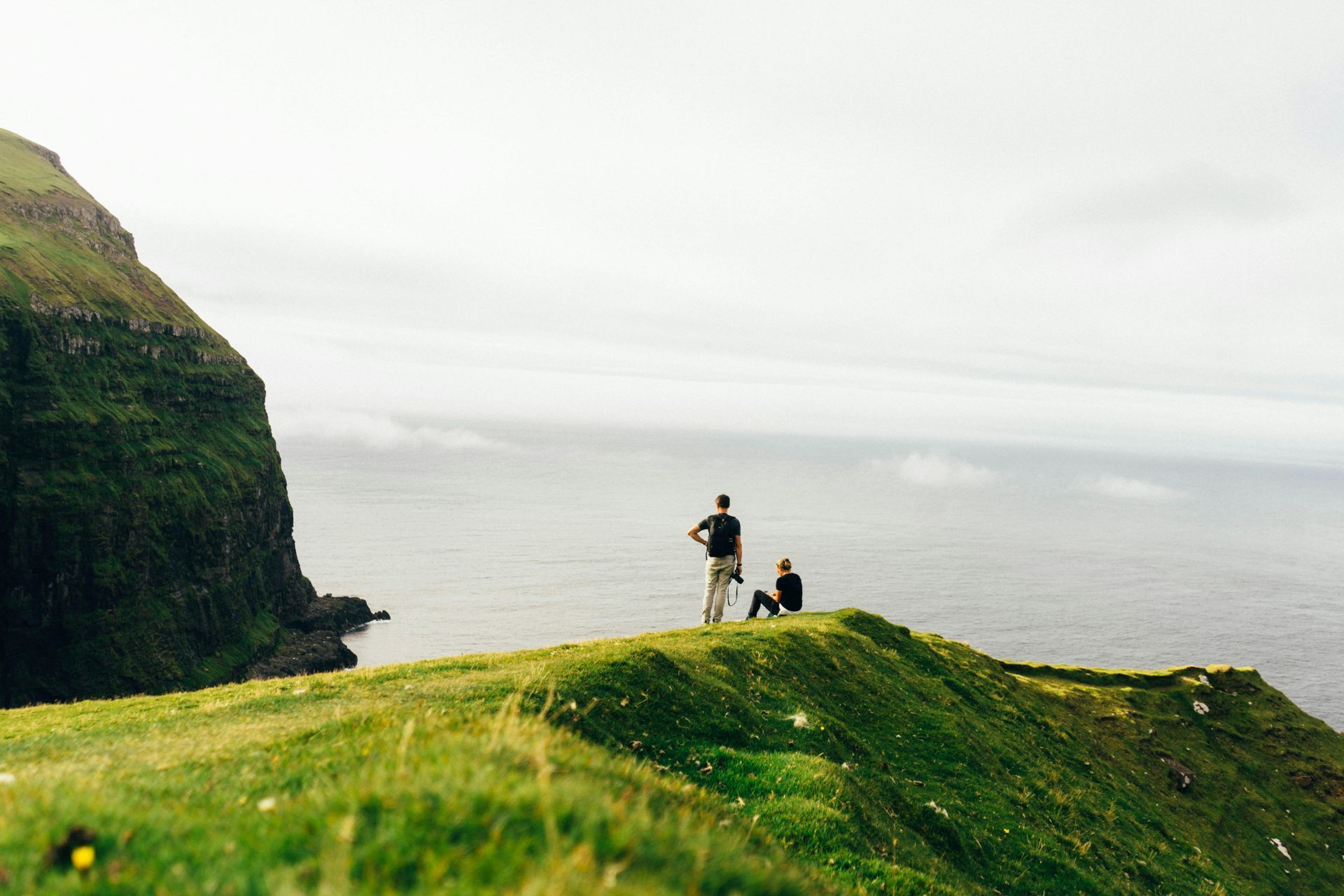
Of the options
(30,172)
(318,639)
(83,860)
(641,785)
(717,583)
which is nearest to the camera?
(83,860)

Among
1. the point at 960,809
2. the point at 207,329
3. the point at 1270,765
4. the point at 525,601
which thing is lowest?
the point at 525,601

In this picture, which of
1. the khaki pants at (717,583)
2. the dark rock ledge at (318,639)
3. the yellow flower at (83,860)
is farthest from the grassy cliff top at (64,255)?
the yellow flower at (83,860)

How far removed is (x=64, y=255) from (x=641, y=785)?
193268mm

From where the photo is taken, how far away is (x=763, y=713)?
17.9m

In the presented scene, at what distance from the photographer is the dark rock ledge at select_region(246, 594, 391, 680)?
122 m

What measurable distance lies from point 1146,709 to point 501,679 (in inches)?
2314

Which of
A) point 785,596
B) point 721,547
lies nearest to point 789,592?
point 785,596

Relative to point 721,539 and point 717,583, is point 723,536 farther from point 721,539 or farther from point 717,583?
point 717,583

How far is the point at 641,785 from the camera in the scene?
6.21 m

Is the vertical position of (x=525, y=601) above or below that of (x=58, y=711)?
below

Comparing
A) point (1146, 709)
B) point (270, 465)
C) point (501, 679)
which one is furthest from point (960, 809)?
point (270, 465)

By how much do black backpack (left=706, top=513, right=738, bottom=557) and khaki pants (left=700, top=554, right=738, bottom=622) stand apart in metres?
0.26

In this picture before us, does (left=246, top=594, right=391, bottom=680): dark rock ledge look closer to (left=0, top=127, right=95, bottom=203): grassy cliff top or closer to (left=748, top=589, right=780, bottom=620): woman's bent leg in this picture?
(left=748, top=589, right=780, bottom=620): woman's bent leg

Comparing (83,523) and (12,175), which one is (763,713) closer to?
(83,523)
